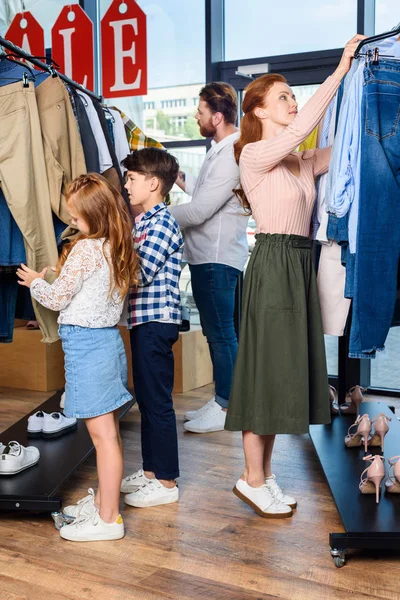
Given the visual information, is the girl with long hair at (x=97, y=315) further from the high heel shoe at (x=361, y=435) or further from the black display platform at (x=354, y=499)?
the high heel shoe at (x=361, y=435)

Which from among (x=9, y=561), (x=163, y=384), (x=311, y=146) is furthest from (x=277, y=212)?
(x=9, y=561)

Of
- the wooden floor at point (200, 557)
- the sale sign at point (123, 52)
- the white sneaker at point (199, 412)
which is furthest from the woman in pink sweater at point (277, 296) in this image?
the sale sign at point (123, 52)

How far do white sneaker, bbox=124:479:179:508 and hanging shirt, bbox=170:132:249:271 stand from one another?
50.2 inches

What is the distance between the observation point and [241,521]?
2791mm

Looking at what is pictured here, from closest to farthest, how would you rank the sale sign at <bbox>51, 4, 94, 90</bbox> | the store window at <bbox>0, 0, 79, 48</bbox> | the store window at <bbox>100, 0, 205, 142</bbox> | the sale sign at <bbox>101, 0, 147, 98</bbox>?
1. the store window at <bbox>100, 0, 205, 142</bbox>
2. the sale sign at <bbox>101, 0, 147, 98</bbox>
3. the sale sign at <bbox>51, 4, 94, 90</bbox>
4. the store window at <bbox>0, 0, 79, 48</bbox>

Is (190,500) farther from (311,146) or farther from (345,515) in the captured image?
(311,146)

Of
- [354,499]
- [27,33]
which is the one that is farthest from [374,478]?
[27,33]

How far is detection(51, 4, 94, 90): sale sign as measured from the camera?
5426 millimetres

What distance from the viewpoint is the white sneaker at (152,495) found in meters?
2.91

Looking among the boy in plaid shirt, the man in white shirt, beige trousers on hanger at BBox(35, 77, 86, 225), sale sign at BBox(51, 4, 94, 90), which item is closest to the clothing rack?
beige trousers on hanger at BBox(35, 77, 86, 225)

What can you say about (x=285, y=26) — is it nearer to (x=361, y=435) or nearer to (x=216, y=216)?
(x=216, y=216)

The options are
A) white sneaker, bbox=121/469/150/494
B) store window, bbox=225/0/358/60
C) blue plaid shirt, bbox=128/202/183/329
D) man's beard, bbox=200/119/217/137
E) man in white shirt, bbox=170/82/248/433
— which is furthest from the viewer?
store window, bbox=225/0/358/60

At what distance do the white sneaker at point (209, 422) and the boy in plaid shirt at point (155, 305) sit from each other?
39.5 inches

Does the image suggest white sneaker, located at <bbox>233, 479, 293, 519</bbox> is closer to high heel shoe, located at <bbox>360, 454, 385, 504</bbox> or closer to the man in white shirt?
high heel shoe, located at <bbox>360, 454, 385, 504</bbox>
